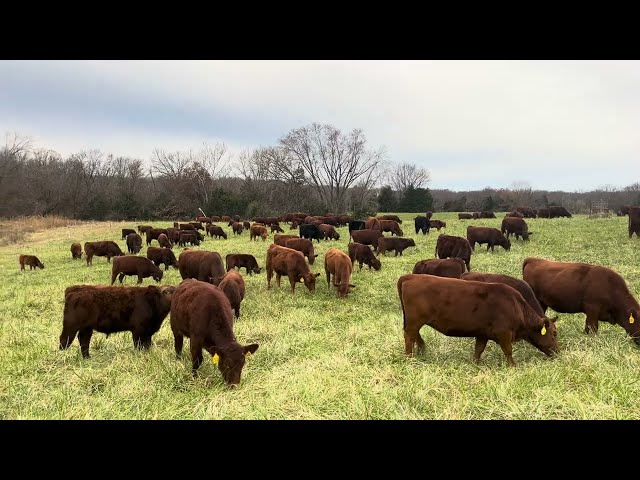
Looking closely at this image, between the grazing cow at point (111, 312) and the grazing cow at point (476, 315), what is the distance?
478cm

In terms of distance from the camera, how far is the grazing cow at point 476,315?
260 inches

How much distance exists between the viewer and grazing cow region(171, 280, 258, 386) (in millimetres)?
5988

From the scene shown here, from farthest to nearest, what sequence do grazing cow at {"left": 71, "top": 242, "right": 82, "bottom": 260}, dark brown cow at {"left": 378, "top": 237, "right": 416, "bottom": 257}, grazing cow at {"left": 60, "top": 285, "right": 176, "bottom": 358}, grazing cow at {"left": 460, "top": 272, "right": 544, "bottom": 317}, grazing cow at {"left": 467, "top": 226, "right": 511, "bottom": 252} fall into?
grazing cow at {"left": 71, "top": 242, "right": 82, "bottom": 260}
dark brown cow at {"left": 378, "top": 237, "right": 416, "bottom": 257}
grazing cow at {"left": 467, "top": 226, "right": 511, "bottom": 252}
grazing cow at {"left": 460, "top": 272, "right": 544, "bottom": 317}
grazing cow at {"left": 60, "top": 285, "right": 176, "bottom": 358}

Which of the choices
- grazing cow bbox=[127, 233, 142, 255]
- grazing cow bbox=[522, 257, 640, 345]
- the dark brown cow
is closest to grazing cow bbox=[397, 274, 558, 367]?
grazing cow bbox=[522, 257, 640, 345]

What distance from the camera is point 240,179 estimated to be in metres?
80.1

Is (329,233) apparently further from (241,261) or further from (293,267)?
(293,267)

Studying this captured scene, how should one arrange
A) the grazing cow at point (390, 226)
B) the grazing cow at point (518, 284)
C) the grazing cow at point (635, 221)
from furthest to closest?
the grazing cow at point (390, 226) → the grazing cow at point (635, 221) → the grazing cow at point (518, 284)

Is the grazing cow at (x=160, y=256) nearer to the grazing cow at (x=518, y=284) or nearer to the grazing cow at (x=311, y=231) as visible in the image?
the grazing cow at (x=311, y=231)

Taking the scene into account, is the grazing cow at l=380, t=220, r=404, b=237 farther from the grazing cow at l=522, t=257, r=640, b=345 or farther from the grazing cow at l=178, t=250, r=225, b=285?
the grazing cow at l=522, t=257, r=640, b=345

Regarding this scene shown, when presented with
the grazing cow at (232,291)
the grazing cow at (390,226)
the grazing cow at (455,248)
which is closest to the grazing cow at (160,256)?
the grazing cow at (232,291)

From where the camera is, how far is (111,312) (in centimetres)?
761

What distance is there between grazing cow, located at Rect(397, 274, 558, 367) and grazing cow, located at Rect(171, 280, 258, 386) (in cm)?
278
